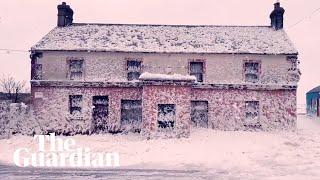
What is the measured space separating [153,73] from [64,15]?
8963 mm

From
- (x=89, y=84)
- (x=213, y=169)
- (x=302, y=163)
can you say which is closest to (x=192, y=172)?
(x=213, y=169)

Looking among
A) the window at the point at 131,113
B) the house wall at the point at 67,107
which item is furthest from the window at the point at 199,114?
the house wall at the point at 67,107

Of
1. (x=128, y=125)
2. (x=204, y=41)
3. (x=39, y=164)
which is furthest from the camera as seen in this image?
(x=204, y=41)

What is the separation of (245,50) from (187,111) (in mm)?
6760

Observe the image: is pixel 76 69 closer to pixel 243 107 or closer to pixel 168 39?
pixel 168 39

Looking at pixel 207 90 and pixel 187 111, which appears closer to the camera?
pixel 187 111

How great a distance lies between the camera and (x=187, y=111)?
22000mm

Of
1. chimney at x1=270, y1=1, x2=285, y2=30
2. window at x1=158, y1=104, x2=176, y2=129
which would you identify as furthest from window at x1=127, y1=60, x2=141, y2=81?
chimney at x1=270, y1=1, x2=285, y2=30

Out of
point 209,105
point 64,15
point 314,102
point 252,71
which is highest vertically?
point 64,15

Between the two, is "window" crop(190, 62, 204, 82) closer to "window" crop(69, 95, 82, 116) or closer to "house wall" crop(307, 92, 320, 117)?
"window" crop(69, 95, 82, 116)

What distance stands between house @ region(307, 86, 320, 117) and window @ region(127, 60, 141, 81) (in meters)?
26.1

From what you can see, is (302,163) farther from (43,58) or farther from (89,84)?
(43,58)

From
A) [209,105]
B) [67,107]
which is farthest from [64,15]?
[209,105]

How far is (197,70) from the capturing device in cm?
2527
